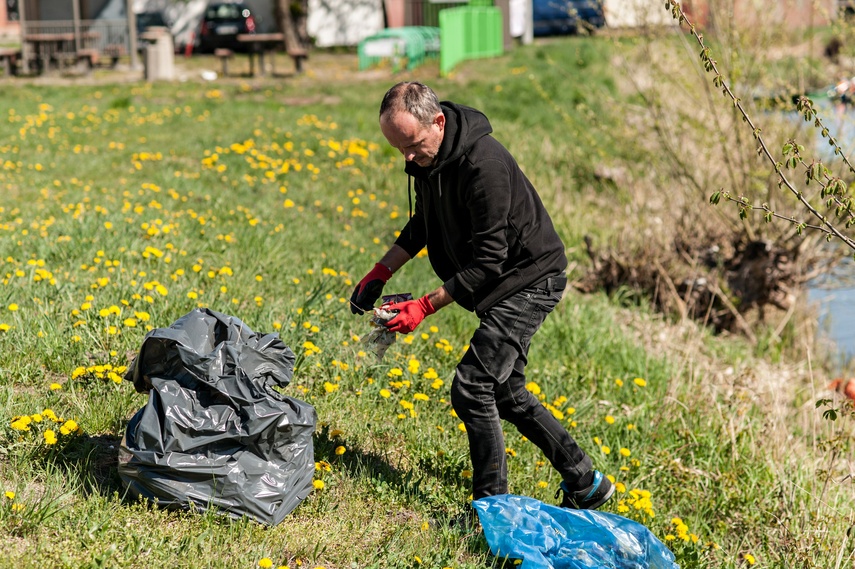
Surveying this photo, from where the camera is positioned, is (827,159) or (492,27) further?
(492,27)

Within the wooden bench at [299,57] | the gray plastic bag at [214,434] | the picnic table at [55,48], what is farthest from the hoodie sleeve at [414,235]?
the picnic table at [55,48]

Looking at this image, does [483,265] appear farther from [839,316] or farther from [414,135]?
[839,316]

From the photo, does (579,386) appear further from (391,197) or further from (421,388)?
(391,197)

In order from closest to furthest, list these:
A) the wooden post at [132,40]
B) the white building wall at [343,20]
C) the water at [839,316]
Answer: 1. the water at [839,316]
2. the wooden post at [132,40]
3. the white building wall at [343,20]

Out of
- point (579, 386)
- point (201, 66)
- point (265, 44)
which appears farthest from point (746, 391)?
point (201, 66)

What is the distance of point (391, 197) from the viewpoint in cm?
881

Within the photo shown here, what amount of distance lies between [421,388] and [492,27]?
19.9 meters

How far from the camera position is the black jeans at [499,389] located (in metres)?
3.41

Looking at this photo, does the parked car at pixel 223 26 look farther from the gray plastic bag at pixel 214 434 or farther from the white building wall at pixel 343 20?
the gray plastic bag at pixel 214 434

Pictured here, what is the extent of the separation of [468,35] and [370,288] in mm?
18747

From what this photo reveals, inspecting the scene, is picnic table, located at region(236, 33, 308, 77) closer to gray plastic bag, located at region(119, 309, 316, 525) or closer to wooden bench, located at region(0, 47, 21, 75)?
wooden bench, located at region(0, 47, 21, 75)

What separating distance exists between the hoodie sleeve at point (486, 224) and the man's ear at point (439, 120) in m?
0.19

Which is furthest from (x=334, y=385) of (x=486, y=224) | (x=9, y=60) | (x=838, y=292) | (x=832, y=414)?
(x=9, y=60)

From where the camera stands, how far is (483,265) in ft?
10.8
